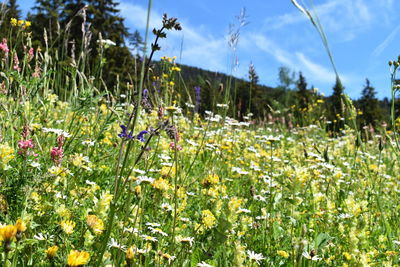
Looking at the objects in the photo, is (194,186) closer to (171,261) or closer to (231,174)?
(231,174)

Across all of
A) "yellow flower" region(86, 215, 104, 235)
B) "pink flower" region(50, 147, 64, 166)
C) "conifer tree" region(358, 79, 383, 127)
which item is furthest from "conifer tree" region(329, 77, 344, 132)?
"conifer tree" region(358, 79, 383, 127)

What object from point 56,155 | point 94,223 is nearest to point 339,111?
point 56,155

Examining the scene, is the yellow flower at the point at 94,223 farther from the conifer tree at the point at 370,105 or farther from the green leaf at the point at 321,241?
the conifer tree at the point at 370,105

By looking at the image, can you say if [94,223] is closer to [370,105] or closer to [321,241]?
[321,241]

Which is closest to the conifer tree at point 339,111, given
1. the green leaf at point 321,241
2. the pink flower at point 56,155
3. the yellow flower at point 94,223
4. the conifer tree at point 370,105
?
the green leaf at point 321,241

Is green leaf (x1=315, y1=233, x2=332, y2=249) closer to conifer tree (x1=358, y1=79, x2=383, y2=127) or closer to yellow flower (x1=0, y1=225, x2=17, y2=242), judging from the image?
yellow flower (x1=0, y1=225, x2=17, y2=242)

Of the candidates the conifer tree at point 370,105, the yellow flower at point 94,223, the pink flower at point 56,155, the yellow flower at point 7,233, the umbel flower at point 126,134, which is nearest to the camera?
the yellow flower at point 7,233

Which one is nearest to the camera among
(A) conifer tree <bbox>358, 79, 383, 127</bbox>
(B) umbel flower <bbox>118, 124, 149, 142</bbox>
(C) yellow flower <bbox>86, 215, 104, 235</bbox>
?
(B) umbel flower <bbox>118, 124, 149, 142</bbox>

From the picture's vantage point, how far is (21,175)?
5.19 ft

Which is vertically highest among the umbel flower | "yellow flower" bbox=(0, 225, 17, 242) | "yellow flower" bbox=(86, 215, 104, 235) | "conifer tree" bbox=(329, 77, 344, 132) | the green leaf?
"conifer tree" bbox=(329, 77, 344, 132)

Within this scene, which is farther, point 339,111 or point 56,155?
point 339,111

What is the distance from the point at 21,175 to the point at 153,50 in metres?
1.04

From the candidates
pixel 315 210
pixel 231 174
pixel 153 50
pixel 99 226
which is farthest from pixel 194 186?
pixel 153 50

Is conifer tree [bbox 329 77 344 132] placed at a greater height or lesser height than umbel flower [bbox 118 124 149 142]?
greater
